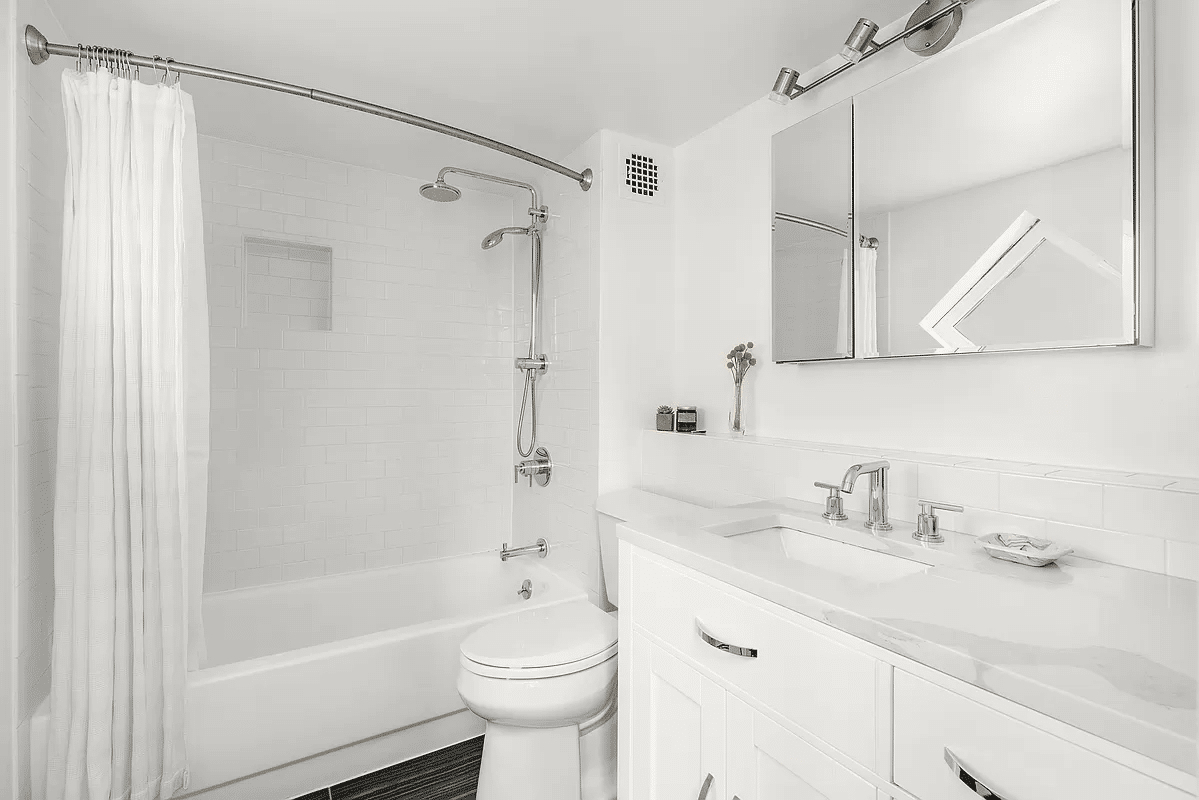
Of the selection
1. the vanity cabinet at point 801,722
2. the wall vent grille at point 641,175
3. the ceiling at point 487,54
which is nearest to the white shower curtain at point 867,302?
the ceiling at point 487,54

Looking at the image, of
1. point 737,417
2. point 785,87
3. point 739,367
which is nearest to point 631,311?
point 739,367

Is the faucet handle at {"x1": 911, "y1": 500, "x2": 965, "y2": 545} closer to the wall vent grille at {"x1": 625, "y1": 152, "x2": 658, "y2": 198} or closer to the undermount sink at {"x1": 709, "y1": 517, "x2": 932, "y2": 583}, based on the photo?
the undermount sink at {"x1": 709, "y1": 517, "x2": 932, "y2": 583}

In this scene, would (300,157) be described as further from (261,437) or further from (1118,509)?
(1118,509)

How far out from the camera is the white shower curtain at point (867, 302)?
1593mm

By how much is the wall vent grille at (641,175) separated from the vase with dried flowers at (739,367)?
793 mm

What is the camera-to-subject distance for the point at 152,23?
1624mm

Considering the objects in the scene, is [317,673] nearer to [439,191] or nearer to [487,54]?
[439,191]

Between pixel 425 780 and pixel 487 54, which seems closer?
pixel 487 54

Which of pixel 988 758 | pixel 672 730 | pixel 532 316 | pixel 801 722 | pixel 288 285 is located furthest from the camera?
pixel 532 316

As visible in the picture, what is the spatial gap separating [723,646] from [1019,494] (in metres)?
0.75

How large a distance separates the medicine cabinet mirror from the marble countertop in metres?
0.52

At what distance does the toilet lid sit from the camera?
5.12 ft

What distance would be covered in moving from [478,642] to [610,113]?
190 centimetres

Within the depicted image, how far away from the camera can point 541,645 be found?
162 centimetres
